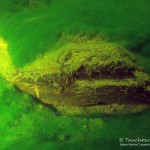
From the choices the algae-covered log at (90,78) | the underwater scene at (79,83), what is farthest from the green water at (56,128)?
the algae-covered log at (90,78)

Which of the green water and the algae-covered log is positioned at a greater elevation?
the algae-covered log

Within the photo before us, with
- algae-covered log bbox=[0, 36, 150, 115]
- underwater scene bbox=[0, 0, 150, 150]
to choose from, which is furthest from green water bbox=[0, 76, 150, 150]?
algae-covered log bbox=[0, 36, 150, 115]

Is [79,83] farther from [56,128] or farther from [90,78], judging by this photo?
[56,128]

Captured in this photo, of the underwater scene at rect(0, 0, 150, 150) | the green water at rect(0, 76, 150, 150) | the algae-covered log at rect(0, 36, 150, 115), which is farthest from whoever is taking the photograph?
the algae-covered log at rect(0, 36, 150, 115)

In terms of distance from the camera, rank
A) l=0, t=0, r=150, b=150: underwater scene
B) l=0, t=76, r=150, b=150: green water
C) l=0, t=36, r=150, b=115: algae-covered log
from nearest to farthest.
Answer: l=0, t=76, r=150, b=150: green water
l=0, t=0, r=150, b=150: underwater scene
l=0, t=36, r=150, b=115: algae-covered log

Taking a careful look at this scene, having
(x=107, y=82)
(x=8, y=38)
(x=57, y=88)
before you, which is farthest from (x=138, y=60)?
(x=8, y=38)

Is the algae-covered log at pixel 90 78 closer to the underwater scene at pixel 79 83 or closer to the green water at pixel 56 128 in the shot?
the underwater scene at pixel 79 83

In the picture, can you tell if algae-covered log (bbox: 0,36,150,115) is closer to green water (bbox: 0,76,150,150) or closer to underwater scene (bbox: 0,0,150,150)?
underwater scene (bbox: 0,0,150,150)
